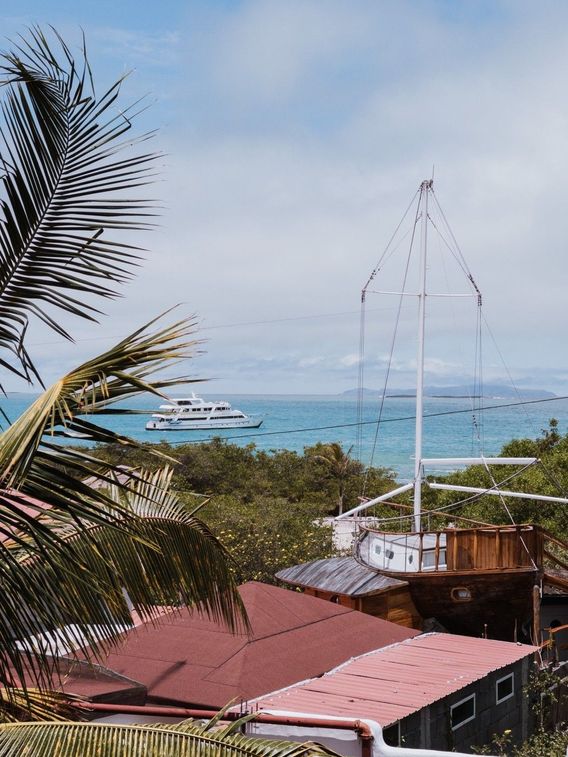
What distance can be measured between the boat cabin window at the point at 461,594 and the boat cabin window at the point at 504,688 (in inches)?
171

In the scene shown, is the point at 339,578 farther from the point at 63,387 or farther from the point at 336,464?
the point at 336,464

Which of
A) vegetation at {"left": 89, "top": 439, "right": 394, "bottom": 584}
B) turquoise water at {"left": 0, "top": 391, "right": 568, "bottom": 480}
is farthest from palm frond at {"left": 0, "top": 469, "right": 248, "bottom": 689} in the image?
turquoise water at {"left": 0, "top": 391, "right": 568, "bottom": 480}

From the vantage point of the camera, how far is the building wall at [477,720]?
8.84 m

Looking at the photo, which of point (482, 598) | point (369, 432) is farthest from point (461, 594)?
point (369, 432)

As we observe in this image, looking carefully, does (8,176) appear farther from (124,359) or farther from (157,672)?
(157,672)

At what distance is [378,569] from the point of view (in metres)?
15.6

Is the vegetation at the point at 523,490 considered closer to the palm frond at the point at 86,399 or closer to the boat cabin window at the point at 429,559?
the boat cabin window at the point at 429,559

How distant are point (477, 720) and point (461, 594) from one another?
17.6ft

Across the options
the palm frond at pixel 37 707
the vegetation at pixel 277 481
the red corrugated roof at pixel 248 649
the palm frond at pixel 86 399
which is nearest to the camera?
the palm frond at pixel 86 399

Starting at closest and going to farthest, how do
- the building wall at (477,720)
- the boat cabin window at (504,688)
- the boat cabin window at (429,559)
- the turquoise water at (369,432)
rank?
the building wall at (477,720), the boat cabin window at (504,688), the boat cabin window at (429,559), the turquoise water at (369,432)

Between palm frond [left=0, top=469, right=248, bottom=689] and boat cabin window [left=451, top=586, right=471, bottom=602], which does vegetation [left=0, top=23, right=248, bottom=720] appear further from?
boat cabin window [left=451, top=586, right=471, bottom=602]

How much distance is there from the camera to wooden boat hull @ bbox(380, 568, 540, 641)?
48.6 feet

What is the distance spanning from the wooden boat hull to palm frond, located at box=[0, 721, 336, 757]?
12271 millimetres

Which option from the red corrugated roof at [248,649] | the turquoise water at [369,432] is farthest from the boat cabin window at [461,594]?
the turquoise water at [369,432]
